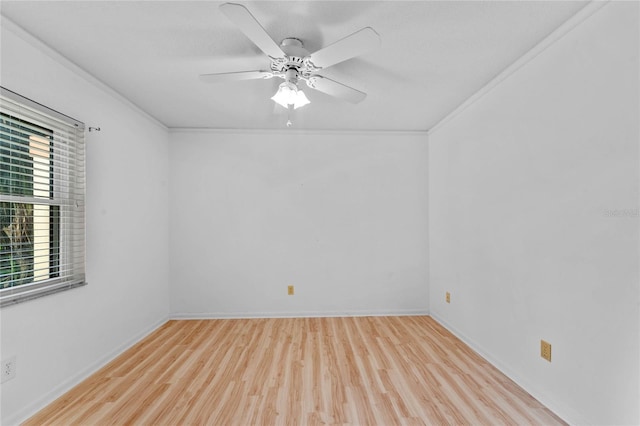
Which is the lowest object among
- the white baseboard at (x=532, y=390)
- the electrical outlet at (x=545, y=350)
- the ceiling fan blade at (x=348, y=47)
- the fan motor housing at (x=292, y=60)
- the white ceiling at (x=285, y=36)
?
the white baseboard at (x=532, y=390)

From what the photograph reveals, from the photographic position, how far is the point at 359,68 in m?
2.17

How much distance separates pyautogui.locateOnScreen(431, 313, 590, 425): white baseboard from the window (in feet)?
10.6

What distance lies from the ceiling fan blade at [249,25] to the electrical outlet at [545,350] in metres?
2.43

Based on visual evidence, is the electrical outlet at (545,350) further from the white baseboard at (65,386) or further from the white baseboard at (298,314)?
the white baseboard at (65,386)

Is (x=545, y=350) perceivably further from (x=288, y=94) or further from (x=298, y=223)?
(x=298, y=223)

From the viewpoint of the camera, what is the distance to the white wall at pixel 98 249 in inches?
69.3

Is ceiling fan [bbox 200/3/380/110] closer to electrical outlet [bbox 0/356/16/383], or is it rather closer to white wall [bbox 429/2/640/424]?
white wall [bbox 429/2/640/424]

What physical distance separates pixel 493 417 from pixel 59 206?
3.15 metres

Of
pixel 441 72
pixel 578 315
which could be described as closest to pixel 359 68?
pixel 441 72

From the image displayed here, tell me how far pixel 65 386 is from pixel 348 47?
2844 mm

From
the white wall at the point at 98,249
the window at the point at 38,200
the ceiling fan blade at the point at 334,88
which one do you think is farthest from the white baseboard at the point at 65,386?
the ceiling fan blade at the point at 334,88

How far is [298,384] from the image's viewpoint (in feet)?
6.98

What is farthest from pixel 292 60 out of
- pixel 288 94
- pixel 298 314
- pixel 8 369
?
pixel 298 314

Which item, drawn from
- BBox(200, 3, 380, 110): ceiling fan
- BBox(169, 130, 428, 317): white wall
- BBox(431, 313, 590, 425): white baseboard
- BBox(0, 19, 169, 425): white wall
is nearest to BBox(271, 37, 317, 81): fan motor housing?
BBox(200, 3, 380, 110): ceiling fan
